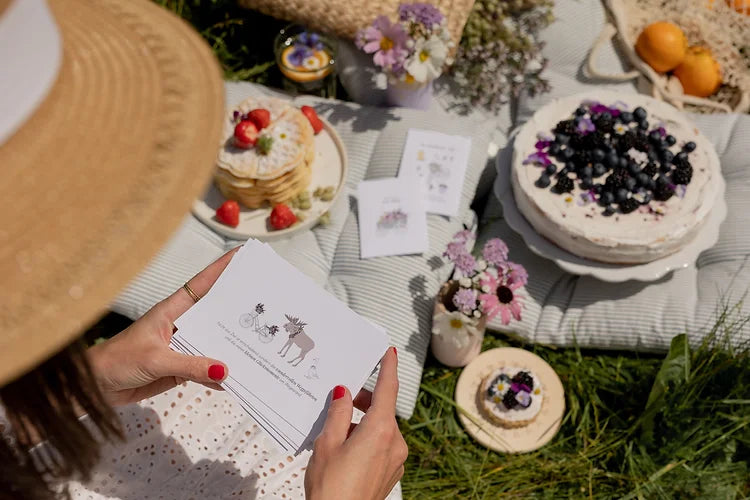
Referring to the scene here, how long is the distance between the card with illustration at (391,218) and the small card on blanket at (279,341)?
1053 millimetres

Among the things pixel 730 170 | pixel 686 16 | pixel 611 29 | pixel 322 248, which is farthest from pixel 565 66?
pixel 322 248

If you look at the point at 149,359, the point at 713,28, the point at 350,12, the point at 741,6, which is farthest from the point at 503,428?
the point at 741,6

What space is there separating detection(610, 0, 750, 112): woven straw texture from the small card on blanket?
247 cm

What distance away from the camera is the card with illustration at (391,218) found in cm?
273

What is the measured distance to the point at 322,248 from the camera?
9.05ft

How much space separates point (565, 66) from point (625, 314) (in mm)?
1381

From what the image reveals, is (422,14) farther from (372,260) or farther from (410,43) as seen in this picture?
(372,260)

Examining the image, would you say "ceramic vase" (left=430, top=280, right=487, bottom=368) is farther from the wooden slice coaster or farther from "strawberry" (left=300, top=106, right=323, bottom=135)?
"strawberry" (left=300, top=106, right=323, bottom=135)

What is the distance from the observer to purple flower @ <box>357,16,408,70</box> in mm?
2789

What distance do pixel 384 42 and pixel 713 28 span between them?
1.90 m

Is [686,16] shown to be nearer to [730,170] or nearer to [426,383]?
[730,170]

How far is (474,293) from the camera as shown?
92.5 inches

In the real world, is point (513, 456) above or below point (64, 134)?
below

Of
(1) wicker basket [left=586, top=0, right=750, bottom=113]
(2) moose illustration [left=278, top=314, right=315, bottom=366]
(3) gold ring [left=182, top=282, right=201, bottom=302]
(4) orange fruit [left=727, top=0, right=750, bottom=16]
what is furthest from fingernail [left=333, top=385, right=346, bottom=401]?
(4) orange fruit [left=727, top=0, right=750, bottom=16]
